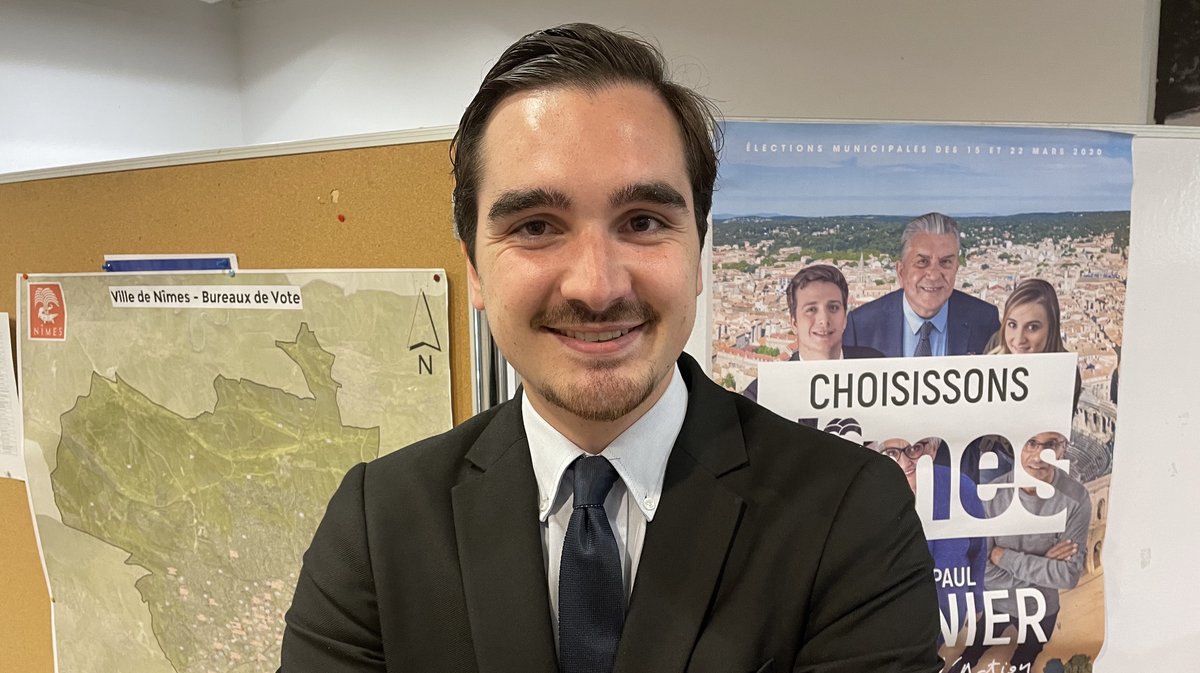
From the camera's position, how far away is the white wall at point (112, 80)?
8.59 ft

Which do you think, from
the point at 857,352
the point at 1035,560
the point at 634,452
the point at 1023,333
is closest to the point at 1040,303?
the point at 1023,333

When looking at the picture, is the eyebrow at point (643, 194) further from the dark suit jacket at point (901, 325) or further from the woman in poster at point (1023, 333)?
the woman in poster at point (1023, 333)

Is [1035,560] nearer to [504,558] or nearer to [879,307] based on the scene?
[879,307]

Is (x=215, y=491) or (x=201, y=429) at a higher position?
(x=201, y=429)

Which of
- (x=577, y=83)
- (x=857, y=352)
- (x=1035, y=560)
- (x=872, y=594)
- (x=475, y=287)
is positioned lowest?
(x=1035, y=560)

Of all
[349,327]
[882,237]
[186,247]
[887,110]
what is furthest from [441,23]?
[882,237]

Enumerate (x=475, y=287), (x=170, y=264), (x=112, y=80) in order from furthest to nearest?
(x=112, y=80), (x=170, y=264), (x=475, y=287)

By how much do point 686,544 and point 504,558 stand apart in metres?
0.21

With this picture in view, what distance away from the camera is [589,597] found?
30.9 inches

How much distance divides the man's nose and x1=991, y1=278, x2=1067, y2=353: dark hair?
71 centimetres

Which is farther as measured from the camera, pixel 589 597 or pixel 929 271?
pixel 929 271

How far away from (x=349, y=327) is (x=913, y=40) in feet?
6.87

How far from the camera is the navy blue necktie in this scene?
77 cm

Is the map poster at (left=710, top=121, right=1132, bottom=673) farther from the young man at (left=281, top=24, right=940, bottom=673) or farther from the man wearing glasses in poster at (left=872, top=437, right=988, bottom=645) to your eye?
the young man at (left=281, top=24, right=940, bottom=673)
